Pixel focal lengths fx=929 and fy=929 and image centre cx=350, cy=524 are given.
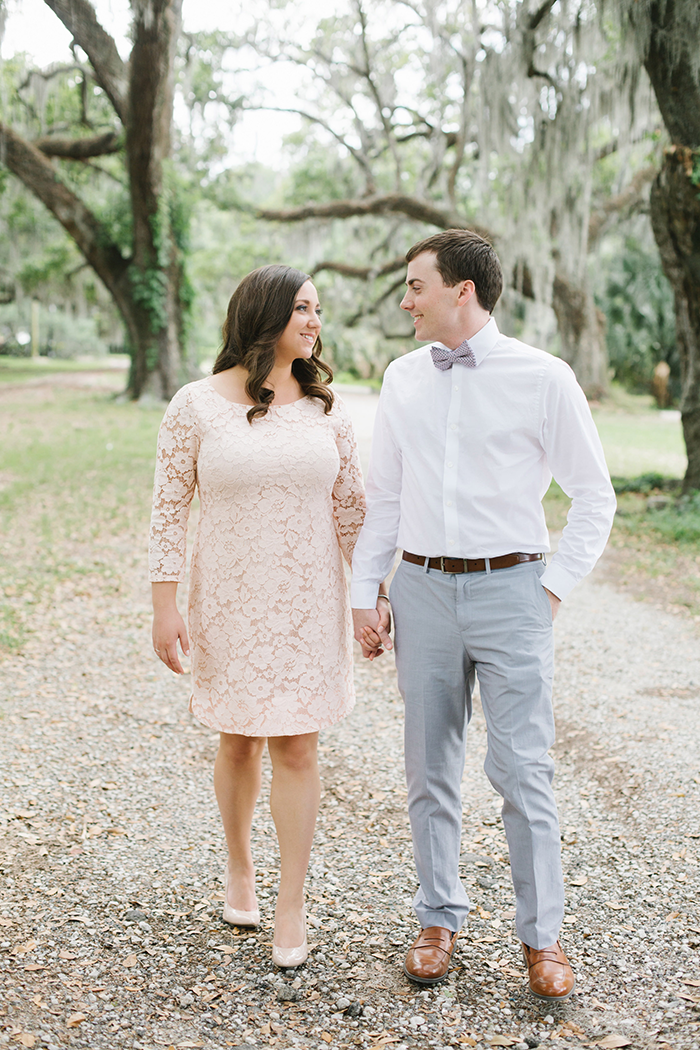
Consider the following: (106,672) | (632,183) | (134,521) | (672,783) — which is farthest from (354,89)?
(672,783)

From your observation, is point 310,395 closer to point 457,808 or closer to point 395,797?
point 457,808

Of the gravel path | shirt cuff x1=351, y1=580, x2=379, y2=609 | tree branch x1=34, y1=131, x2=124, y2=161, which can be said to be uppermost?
tree branch x1=34, y1=131, x2=124, y2=161

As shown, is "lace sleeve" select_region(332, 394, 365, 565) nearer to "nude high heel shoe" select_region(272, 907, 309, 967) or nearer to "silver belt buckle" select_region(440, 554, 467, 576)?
"silver belt buckle" select_region(440, 554, 467, 576)

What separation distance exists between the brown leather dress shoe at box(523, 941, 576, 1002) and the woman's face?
1.64 metres

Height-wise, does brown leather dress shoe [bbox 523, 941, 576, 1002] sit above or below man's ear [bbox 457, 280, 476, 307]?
below

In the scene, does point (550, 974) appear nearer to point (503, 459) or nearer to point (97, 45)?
point (503, 459)

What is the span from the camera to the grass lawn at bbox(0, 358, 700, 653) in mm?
6875

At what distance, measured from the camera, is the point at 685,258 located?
8688mm

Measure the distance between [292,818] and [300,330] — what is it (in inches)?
51.4

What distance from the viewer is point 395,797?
3.58 meters

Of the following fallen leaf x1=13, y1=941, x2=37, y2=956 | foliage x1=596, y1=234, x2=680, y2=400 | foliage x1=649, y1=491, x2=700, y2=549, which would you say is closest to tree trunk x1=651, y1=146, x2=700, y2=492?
foliage x1=649, y1=491, x2=700, y2=549

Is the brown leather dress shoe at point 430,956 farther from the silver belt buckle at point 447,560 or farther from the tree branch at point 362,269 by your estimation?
the tree branch at point 362,269

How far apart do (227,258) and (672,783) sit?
23526 millimetres

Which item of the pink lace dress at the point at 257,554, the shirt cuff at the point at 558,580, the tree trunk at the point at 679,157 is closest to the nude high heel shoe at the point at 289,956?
the pink lace dress at the point at 257,554
